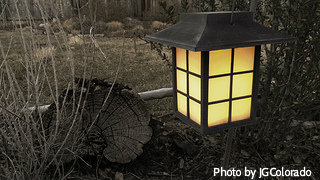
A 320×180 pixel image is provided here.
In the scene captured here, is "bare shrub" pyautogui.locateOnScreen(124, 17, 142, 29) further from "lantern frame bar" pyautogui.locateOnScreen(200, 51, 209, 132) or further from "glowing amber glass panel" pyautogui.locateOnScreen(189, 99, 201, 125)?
"lantern frame bar" pyautogui.locateOnScreen(200, 51, 209, 132)

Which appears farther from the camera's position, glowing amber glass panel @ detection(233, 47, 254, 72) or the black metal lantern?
glowing amber glass panel @ detection(233, 47, 254, 72)

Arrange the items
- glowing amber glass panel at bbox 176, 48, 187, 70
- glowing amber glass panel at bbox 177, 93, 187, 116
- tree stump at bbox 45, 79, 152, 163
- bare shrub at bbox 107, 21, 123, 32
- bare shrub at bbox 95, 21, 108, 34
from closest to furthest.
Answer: glowing amber glass panel at bbox 176, 48, 187, 70 < glowing amber glass panel at bbox 177, 93, 187, 116 < tree stump at bbox 45, 79, 152, 163 < bare shrub at bbox 95, 21, 108, 34 < bare shrub at bbox 107, 21, 123, 32

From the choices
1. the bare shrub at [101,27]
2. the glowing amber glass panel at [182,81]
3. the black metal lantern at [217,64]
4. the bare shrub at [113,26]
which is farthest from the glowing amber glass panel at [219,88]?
the bare shrub at [113,26]

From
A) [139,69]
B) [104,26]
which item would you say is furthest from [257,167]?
[104,26]

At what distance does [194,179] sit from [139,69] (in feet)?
12.6

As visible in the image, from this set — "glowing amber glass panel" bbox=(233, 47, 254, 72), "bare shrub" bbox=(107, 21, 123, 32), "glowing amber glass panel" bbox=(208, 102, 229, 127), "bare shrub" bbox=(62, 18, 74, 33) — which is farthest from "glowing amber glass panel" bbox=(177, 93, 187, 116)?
"bare shrub" bbox=(107, 21, 123, 32)

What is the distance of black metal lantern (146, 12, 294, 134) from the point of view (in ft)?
4.52

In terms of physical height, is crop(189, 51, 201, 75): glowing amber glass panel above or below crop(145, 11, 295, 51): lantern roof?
below

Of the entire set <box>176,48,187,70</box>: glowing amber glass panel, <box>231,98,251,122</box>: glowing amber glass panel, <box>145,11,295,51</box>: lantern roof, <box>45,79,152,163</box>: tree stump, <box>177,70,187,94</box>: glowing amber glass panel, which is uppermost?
<box>145,11,295,51</box>: lantern roof

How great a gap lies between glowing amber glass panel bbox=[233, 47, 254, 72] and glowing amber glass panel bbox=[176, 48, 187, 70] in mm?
279

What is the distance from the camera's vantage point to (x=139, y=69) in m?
6.00

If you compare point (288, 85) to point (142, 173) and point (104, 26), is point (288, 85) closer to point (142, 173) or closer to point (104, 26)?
point (142, 173)

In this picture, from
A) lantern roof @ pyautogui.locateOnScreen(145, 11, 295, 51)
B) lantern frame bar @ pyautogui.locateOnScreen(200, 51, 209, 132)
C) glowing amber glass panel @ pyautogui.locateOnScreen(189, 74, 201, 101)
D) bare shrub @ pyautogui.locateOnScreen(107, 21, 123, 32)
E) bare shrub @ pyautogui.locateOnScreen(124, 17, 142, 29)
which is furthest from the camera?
bare shrub @ pyautogui.locateOnScreen(124, 17, 142, 29)

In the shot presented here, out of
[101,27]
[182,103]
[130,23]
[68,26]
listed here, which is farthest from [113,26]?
[182,103]
